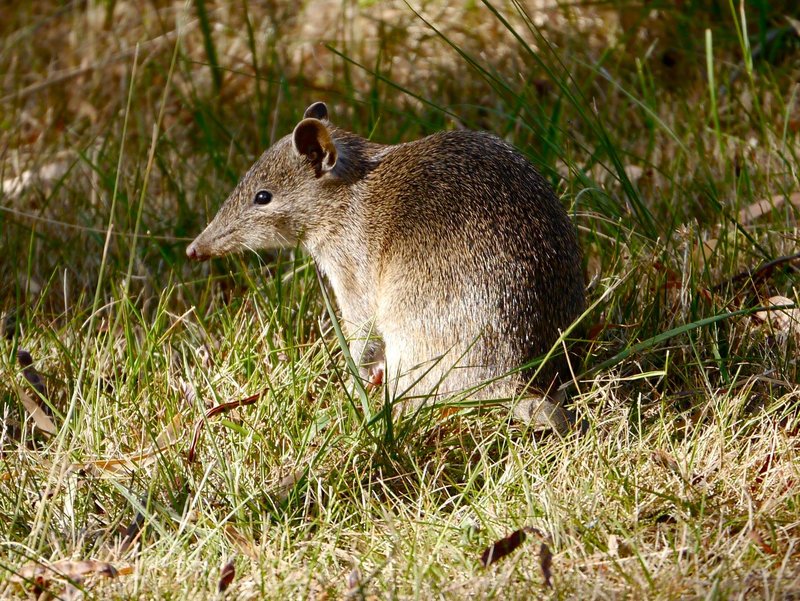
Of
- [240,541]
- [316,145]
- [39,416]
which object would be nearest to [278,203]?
[316,145]

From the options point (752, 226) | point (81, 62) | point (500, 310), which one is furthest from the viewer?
point (81, 62)

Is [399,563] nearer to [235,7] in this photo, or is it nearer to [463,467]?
[463,467]

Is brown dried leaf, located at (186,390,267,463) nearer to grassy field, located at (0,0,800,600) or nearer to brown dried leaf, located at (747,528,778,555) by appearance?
grassy field, located at (0,0,800,600)

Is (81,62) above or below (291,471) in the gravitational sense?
above

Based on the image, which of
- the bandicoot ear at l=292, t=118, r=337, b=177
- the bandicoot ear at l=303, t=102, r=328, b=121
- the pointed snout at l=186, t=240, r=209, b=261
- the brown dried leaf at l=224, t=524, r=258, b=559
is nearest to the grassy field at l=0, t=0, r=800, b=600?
the brown dried leaf at l=224, t=524, r=258, b=559

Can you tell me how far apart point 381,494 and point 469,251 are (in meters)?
0.90

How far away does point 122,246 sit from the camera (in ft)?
16.5

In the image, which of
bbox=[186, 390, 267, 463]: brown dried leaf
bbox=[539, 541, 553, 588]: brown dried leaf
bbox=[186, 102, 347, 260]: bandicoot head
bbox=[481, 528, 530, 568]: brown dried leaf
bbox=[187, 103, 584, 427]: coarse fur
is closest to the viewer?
bbox=[539, 541, 553, 588]: brown dried leaf

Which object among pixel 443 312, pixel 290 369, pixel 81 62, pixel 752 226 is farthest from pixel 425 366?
pixel 81 62

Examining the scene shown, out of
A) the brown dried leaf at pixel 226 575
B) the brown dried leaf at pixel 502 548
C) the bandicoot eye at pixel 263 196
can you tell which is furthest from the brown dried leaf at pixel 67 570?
the bandicoot eye at pixel 263 196

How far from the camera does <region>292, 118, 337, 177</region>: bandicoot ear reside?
442 centimetres

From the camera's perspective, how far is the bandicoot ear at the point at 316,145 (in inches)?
174

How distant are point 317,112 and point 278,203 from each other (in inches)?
18.1

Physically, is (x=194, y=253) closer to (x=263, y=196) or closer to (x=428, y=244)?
A: (x=263, y=196)
